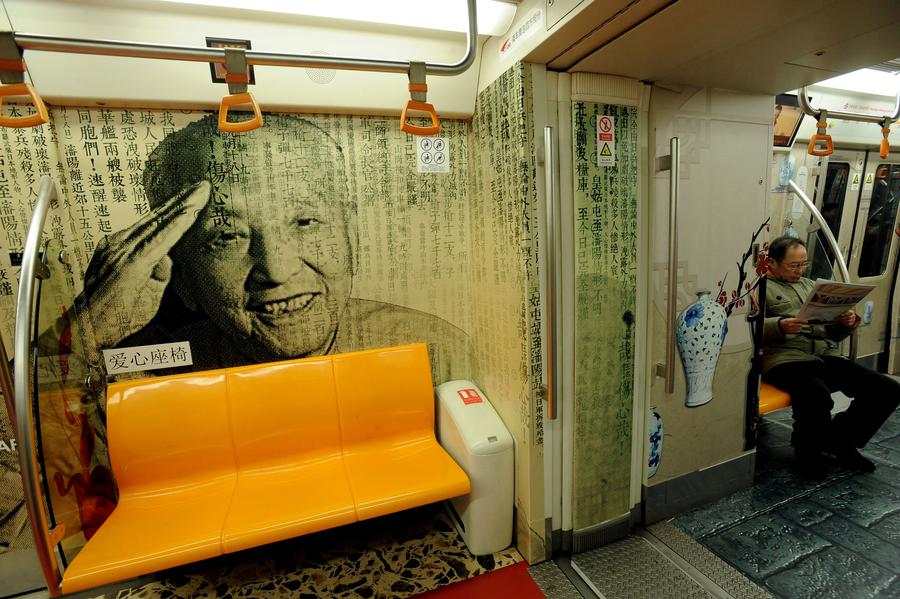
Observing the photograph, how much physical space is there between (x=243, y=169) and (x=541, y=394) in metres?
1.78

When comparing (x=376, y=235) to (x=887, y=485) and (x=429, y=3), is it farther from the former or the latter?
(x=887, y=485)

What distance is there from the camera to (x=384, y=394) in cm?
224

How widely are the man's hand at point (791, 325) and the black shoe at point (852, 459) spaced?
34.1 inches

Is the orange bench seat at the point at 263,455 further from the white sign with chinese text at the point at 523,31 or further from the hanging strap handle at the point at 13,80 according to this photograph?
the white sign with chinese text at the point at 523,31

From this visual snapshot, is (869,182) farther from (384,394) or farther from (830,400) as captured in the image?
(384,394)

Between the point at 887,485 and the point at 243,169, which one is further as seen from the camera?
the point at 887,485

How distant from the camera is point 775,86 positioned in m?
2.01

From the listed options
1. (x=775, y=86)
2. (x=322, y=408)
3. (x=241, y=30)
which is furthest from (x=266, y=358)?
(x=775, y=86)

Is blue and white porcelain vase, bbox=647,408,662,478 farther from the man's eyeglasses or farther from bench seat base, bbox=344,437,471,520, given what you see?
the man's eyeglasses

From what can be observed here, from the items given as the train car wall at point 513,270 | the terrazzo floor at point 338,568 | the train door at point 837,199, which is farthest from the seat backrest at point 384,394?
the train door at point 837,199

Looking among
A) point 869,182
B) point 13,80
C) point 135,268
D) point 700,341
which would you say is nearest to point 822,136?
point 700,341

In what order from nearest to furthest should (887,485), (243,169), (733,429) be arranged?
(243,169), (733,429), (887,485)

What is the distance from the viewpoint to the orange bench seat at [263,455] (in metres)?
1.63

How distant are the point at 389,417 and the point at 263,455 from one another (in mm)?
633
